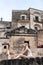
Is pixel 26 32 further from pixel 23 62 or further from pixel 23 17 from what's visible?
pixel 23 62

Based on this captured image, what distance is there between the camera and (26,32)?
135ft

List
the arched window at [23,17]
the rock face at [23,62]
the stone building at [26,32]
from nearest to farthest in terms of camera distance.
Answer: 1. the rock face at [23,62]
2. the stone building at [26,32]
3. the arched window at [23,17]

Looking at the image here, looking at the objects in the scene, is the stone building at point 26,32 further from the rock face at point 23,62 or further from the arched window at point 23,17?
the rock face at point 23,62

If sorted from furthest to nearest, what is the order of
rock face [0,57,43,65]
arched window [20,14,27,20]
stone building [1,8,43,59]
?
arched window [20,14,27,20] → stone building [1,8,43,59] → rock face [0,57,43,65]

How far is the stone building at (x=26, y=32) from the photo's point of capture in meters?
36.4

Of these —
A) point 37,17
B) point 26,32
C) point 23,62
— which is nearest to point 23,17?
point 37,17

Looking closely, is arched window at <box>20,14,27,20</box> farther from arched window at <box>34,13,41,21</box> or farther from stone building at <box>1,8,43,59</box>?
arched window at <box>34,13,41,21</box>

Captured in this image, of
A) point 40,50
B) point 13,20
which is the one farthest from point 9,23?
point 40,50

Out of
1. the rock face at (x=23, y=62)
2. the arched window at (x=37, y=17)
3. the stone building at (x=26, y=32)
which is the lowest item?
the stone building at (x=26, y=32)

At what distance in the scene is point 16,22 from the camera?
51.3 meters

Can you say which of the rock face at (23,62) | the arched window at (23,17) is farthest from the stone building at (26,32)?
the rock face at (23,62)

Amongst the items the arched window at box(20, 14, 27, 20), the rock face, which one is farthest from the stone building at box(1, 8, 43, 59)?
the rock face

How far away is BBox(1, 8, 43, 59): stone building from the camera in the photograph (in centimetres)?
3635

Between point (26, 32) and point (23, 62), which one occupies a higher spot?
point (23, 62)
